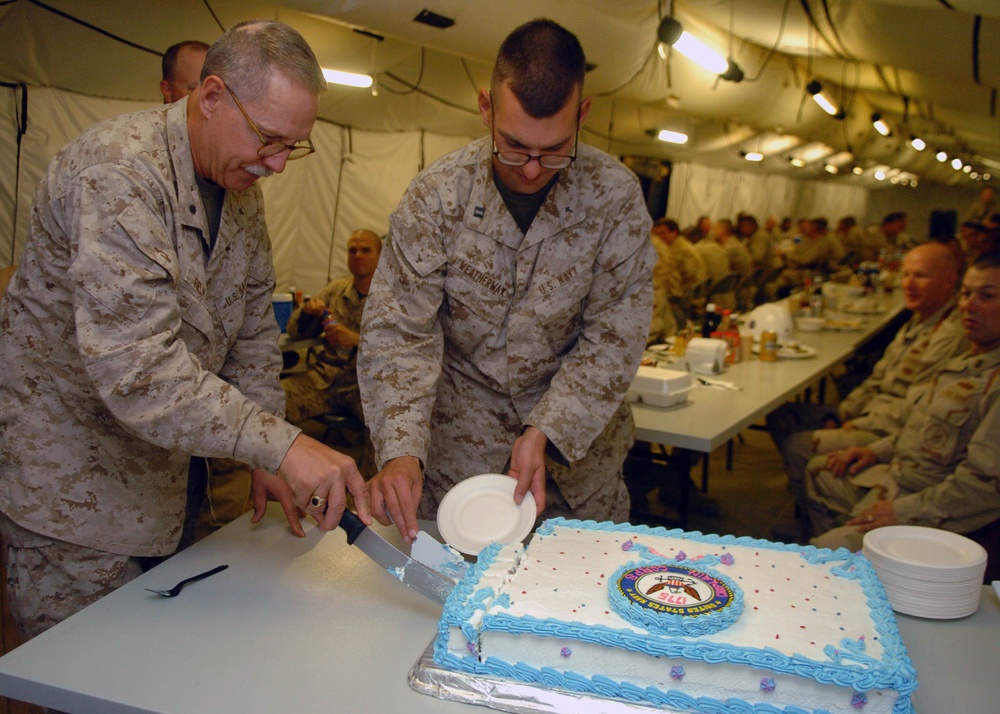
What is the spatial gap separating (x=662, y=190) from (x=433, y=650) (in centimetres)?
1314

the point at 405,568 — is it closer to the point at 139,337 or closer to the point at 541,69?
the point at 139,337

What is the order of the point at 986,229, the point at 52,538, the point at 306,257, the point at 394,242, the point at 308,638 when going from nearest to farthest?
the point at 308,638, the point at 52,538, the point at 394,242, the point at 986,229, the point at 306,257

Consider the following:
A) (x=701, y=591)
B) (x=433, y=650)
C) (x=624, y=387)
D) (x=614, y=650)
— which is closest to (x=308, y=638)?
(x=433, y=650)

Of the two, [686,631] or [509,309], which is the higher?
[509,309]

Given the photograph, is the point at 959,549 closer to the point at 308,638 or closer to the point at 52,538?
the point at 308,638

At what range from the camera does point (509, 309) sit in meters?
2.04

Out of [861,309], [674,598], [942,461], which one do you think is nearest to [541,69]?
[674,598]

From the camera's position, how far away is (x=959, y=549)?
170 centimetres

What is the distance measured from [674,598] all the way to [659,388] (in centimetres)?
219

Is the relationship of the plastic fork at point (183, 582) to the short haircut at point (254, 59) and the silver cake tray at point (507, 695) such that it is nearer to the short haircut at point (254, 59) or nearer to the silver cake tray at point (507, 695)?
the silver cake tray at point (507, 695)

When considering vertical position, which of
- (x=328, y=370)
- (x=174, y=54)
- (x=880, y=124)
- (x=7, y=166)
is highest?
(x=880, y=124)

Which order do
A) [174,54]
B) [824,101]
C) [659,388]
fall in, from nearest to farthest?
[174,54] → [659,388] → [824,101]

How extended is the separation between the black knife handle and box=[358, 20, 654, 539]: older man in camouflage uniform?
278 mm

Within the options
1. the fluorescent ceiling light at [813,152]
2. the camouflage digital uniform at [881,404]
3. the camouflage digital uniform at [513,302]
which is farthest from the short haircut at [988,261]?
the fluorescent ceiling light at [813,152]
